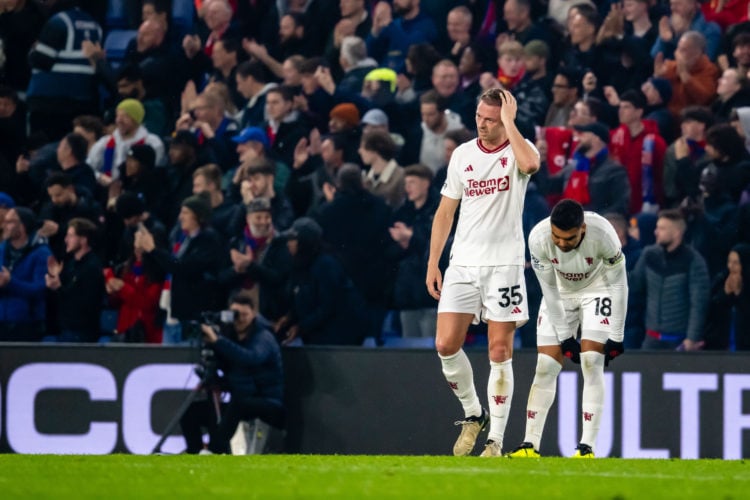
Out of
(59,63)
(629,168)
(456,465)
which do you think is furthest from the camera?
(59,63)

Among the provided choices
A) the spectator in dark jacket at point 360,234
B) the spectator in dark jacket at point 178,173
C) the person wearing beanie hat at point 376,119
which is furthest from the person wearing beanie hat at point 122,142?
the spectator in dark jacket at point 360,234

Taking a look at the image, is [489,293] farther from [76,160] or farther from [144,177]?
[76,160]

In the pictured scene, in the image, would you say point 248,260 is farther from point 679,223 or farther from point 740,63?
point 740,63

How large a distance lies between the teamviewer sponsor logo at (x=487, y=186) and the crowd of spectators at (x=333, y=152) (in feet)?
11.9

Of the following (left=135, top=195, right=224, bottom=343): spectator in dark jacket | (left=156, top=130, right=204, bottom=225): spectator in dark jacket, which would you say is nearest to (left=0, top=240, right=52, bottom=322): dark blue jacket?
(left=135, top=195, right=224, bottom=343): spectator in dark jacket

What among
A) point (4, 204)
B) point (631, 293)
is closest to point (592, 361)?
point (631, 293)

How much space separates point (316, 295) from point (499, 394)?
3908 mm

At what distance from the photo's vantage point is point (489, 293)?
31.0 ft

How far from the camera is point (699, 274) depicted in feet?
41.1

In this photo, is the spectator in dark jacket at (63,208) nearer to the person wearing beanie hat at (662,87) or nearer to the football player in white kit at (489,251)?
the person wearing beanie hat at (662,87)

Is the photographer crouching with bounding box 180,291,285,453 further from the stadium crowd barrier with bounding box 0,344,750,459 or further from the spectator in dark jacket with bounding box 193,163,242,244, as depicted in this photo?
the spectator in dark jacket with bounding box 193,163,242,244

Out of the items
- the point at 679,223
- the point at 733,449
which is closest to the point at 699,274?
the point at 679,223

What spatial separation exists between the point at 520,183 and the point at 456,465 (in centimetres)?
195

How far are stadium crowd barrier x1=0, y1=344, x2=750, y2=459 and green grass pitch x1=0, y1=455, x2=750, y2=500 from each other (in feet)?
10.3
